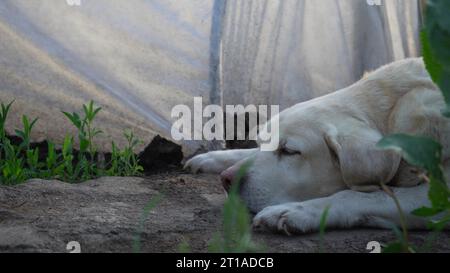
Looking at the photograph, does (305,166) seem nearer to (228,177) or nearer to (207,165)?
(228,177)

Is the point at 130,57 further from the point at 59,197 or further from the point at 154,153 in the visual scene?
the point at 59,197

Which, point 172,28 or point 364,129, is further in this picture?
point 172,28

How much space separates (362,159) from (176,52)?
206 centimetres

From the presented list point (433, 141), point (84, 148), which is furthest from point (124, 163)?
point (433, 141)

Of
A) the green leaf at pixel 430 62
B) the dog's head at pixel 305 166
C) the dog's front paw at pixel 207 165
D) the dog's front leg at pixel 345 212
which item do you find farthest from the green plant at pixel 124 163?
the green leaf at pixel 430 62

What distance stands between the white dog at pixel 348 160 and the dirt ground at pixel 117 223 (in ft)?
0.30

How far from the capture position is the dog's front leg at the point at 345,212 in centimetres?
259

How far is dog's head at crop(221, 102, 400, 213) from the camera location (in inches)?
113

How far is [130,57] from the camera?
172 inches

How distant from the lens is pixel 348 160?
2.80 metres

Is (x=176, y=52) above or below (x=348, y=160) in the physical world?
above

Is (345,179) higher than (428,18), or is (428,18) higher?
(428,18)
